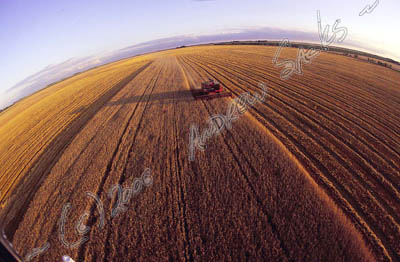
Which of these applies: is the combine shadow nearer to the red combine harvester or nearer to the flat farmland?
the red combine harvester

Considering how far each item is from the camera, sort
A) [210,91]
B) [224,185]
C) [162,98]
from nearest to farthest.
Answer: [224,185], [210,91], [162,98]

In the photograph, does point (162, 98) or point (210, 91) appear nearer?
point (210, 91)

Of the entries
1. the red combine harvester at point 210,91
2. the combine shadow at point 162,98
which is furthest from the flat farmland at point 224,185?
the combine shadow at point 162,98

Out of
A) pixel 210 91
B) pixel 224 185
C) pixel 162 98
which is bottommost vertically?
pixel 224 185

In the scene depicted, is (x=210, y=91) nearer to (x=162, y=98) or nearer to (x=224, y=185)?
(x=162, y=98)

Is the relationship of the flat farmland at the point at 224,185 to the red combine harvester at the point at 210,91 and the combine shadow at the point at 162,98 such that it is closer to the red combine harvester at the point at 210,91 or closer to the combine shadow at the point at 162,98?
the red combine harvester at the point at 210,91

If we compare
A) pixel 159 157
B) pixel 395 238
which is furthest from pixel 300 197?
pixel 159 157

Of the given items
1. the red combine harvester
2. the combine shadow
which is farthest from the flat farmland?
the combine shadow

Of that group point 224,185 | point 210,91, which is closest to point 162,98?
point 210,91

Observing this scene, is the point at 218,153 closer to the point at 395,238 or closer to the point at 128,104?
the point at 395,238
